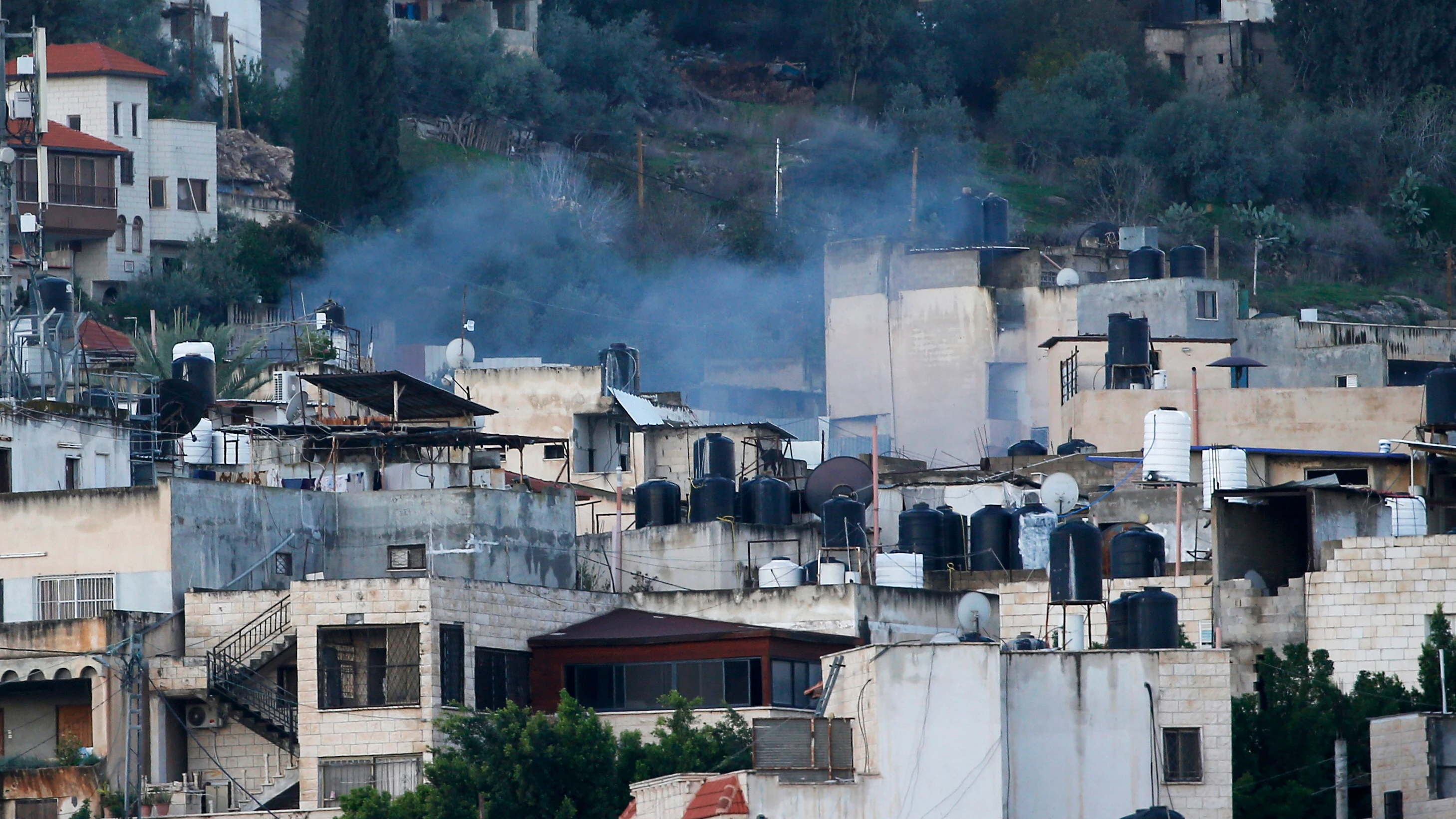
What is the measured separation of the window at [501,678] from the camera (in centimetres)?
4131

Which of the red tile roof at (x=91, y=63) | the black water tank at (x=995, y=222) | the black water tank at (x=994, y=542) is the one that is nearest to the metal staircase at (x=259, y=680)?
the black water tank at (x=994, y=542)

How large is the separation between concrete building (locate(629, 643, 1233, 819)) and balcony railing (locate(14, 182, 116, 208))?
179 feet

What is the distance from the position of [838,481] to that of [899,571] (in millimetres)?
7120

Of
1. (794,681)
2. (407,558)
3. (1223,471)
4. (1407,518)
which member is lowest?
(794,681)

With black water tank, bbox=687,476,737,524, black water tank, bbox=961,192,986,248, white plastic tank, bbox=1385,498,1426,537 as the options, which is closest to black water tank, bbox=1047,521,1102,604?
white plastic tank, bbox=1385,498,1426,537

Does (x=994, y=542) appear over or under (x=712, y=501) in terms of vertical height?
under

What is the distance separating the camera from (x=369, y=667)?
134 ft

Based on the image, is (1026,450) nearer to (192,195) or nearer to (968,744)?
(968,744)

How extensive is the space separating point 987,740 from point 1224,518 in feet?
36.2

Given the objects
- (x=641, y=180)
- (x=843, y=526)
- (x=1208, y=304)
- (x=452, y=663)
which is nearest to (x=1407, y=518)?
(x=843, y=526)

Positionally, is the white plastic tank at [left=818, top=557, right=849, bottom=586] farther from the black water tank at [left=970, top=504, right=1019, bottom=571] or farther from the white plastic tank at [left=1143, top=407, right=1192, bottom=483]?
the white plastic tank at [left=1143, top=407, right=1192, bottom=483]

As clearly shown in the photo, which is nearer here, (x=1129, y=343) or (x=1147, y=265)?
(x=1129, y=343)

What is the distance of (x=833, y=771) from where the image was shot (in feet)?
110

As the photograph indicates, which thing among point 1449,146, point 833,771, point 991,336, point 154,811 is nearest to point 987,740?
point 833,771
